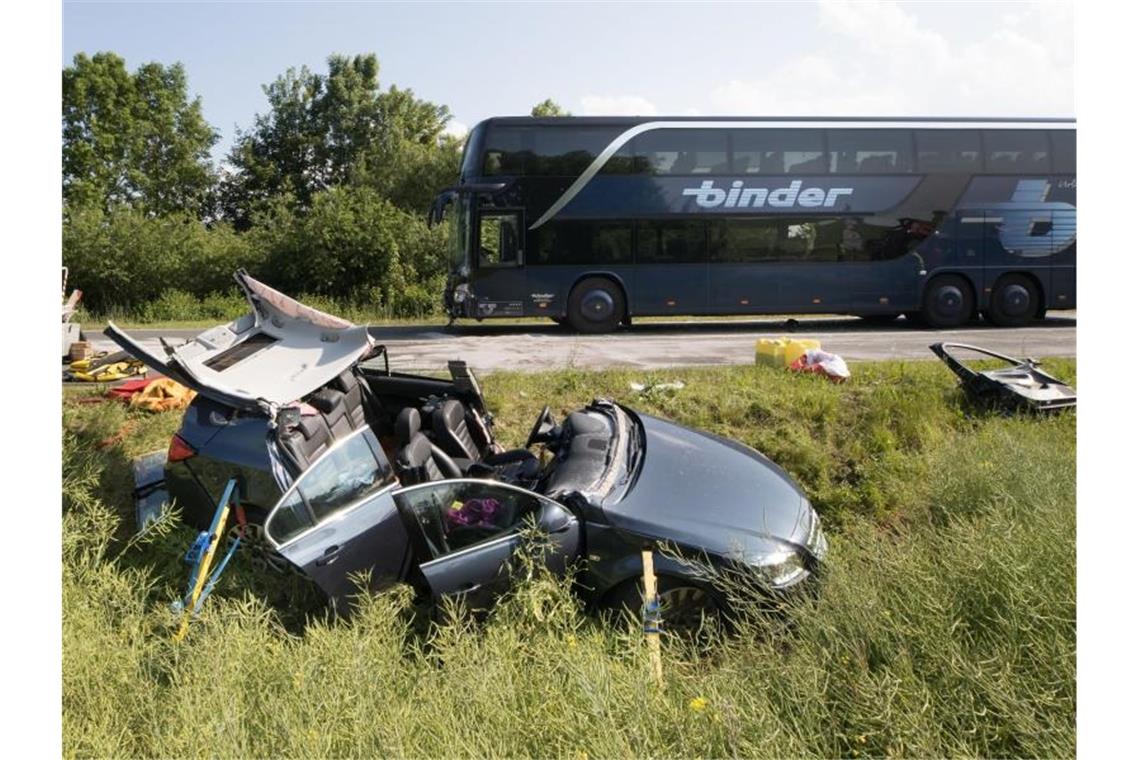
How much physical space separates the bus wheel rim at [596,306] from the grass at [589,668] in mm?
11373

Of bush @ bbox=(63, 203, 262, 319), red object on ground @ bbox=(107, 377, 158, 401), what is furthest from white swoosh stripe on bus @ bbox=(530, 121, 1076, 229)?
bush @ bbox=(63, 203, 262, 319)

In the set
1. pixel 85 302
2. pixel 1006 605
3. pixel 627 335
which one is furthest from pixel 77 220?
pixel 1006 605

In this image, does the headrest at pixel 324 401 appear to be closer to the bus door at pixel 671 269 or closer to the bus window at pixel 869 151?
the bus door at pixel 671 269

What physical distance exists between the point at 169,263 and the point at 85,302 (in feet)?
8.23

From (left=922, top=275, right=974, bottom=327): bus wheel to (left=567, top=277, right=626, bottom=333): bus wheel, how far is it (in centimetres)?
633

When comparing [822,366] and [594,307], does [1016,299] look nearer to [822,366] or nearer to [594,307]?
[594,307]

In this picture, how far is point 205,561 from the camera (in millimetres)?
5422

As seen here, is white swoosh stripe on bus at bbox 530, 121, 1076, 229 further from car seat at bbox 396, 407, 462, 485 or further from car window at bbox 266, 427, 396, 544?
car window at bbox 266, 427, 396, 544

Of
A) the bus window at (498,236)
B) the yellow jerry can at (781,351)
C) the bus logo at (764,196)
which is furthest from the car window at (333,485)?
the bus logo at (764,196)

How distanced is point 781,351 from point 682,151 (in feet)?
22.8

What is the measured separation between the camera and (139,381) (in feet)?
32.6

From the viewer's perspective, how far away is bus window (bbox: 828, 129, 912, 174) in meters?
17.3

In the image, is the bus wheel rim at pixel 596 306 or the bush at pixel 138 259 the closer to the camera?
the bus wheel rim at pixel 596 306

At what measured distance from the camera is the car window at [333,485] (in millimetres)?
5062
